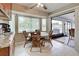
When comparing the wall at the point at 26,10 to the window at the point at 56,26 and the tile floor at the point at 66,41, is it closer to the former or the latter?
the window at the point at 56,26

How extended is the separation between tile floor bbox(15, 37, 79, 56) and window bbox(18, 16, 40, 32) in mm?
265

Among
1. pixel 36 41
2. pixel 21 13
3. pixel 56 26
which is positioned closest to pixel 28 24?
pixel 21 13

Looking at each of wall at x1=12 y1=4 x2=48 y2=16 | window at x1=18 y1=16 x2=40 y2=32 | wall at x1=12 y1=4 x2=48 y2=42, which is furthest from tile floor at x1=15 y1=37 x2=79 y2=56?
wall at x1=12 y1=4 x2=48 y2=16

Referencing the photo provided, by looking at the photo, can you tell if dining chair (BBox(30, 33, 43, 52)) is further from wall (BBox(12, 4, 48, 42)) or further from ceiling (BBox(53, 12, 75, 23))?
ceiling (BBox(53, 12, 75, 23))

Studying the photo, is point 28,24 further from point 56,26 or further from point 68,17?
point 68,17

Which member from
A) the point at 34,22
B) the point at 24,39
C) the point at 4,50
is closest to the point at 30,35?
the point at 24,39

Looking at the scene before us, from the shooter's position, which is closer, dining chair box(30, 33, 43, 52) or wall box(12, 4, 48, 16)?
wall box(12, 4, 48, 16)

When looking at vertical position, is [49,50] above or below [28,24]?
below

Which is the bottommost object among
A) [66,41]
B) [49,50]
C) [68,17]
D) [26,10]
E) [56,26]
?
[49,50]

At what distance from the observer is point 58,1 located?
1.46 meters

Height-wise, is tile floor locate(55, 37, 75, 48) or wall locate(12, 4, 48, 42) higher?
wall locate(12, 4, 48, 42)

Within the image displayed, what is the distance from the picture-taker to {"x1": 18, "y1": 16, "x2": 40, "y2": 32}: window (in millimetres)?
1599

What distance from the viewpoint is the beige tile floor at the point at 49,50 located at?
1529 millimetres

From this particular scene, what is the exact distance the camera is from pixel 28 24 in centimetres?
164
